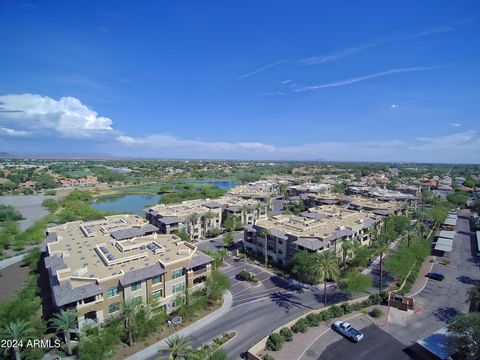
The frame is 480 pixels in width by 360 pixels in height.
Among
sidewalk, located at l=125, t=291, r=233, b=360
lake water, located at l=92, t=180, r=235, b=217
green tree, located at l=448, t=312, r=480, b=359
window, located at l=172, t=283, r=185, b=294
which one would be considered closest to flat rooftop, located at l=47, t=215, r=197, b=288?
window, located at l=172, t=283, r=185, b=294

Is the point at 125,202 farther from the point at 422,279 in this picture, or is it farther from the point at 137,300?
the point at 422,279

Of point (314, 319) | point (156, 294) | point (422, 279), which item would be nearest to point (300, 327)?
point (314, 319)

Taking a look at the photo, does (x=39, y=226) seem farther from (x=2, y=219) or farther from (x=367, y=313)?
(x=367, y=313)

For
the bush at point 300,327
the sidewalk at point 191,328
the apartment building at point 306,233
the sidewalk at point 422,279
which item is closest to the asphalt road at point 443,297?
the sidewalk at point 422,279

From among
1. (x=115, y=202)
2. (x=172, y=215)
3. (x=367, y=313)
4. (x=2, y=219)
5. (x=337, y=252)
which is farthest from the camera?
(x=115, y=202)

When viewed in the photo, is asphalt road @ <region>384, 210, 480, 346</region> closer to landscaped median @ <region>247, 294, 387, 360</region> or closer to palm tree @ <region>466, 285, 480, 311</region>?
palm tree @ <region>466, 285, 480, 311</region>

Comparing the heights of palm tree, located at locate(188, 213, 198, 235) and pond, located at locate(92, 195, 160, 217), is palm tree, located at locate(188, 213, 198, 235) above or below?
above

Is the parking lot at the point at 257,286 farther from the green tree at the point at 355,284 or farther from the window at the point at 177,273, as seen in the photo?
the window at the point at 177,273

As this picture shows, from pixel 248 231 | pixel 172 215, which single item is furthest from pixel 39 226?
pixel 248 231
